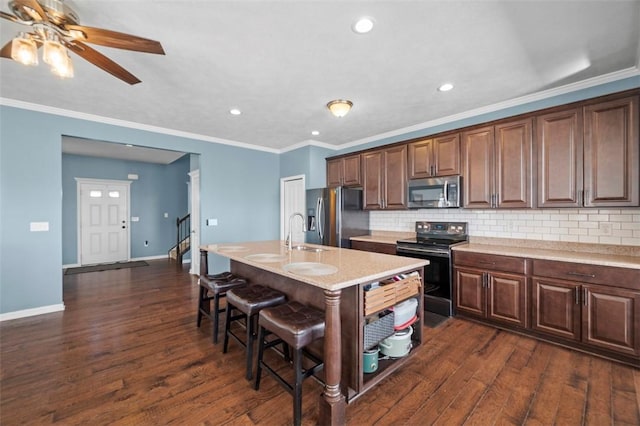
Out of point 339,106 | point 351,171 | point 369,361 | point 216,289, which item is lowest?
point 369,361

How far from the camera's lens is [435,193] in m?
3.67

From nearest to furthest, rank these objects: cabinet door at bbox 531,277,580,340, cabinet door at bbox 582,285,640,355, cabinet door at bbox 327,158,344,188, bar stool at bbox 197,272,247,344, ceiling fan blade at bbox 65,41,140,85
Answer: ceiling fan blade at bbox 65,41,140,85 → cabinet door at bbox 582,285,640,355 → cabinet door at bbox 531,277,580,340 → bar stool at bbox 197,272,247,344 → cabinet door at bbox 327,158,344,188

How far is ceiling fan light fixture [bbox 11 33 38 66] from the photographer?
1618 millimetres

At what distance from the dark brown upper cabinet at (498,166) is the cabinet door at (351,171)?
1714 millimetres

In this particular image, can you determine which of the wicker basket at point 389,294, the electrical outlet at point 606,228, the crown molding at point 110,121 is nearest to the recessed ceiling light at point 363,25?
the wicker basket at point 389,294

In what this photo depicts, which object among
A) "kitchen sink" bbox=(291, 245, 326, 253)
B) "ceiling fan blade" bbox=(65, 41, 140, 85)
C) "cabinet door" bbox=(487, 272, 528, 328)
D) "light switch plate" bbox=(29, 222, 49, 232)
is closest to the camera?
"ceiling fan blade" bbox=(65, 41, 140, 85)

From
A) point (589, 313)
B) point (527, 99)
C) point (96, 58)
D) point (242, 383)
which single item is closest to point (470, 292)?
point (589, 313)

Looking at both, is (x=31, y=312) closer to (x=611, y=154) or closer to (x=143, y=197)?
(x=143, y=197)

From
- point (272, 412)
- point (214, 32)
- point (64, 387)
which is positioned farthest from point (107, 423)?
point (214, 32)

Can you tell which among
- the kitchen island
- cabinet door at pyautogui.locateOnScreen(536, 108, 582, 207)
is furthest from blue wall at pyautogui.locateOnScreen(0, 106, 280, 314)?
cabinet door at pyautogui.locateOnScreen(536, 108, 582, 207)

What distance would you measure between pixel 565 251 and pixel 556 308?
2.22 feet

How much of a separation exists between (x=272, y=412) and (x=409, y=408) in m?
0.90

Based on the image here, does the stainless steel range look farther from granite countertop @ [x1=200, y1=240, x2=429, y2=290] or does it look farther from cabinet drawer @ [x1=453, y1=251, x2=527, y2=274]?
granite countertop @ [x1=200, y1=240, x2=429, y2=290]

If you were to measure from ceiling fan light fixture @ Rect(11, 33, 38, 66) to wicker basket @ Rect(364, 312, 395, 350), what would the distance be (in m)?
2.76
